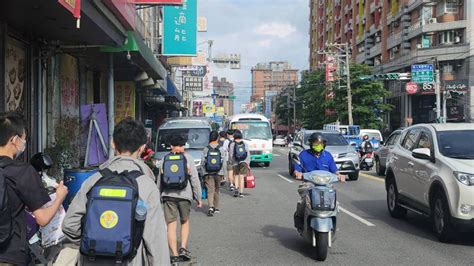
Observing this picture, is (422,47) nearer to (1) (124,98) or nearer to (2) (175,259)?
(1) (124,98)

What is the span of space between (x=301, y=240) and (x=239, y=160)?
518 centimetres

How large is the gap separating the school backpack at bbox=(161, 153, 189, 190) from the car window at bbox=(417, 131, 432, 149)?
14.4ft

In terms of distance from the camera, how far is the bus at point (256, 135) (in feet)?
78.9

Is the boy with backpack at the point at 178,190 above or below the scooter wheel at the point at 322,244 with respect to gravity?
above

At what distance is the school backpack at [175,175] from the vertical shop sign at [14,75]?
439 cm

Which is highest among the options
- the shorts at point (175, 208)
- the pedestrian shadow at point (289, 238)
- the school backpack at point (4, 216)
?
the school backpack at point (4, 216)

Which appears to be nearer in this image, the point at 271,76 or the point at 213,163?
the point at 213,163

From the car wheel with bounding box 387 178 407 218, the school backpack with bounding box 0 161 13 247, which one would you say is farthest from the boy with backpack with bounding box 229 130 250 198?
the school backpack with bounding box 0 161 13 247

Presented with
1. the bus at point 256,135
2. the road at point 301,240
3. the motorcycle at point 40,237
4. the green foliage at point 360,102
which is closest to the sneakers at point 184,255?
the road at point 301,240

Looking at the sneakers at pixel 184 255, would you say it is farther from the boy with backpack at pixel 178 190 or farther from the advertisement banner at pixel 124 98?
the advertisement banner at pixel 124 98

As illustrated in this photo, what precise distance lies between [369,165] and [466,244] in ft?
51.2

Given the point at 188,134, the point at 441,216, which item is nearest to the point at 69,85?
the point at 188,134

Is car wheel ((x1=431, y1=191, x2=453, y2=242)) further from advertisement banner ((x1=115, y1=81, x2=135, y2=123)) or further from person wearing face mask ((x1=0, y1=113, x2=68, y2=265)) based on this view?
advertisement banner ((x1=115, y1=81, x2=135, y2=123))

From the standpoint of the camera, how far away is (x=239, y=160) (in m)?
13.6
